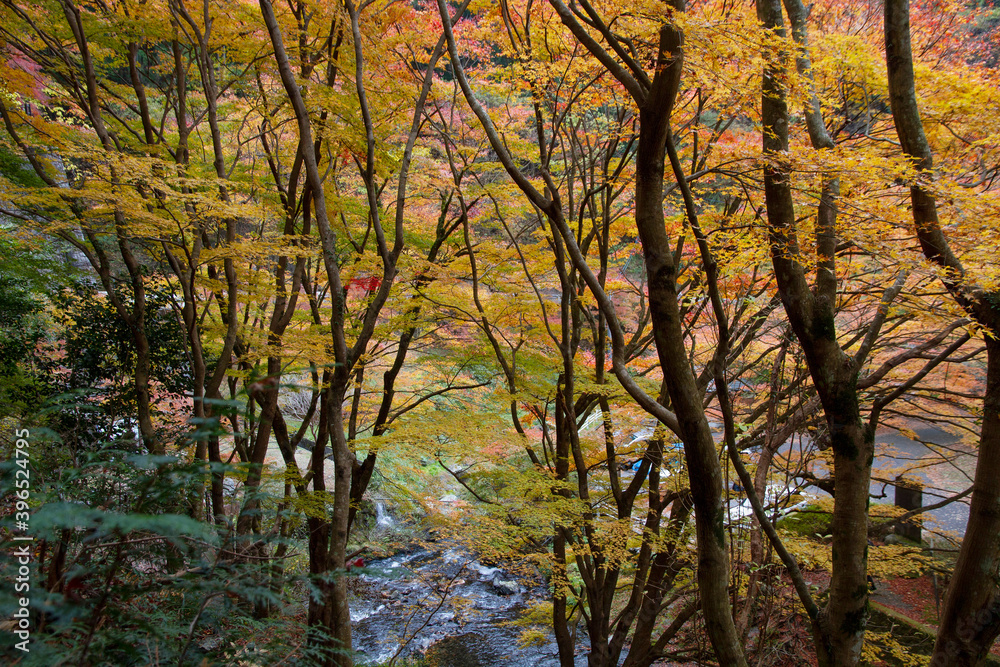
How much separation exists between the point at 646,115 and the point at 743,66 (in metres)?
1.36

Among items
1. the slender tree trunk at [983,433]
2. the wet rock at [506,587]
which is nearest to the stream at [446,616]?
the wet rock at [506,587]

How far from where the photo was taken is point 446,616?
8.56 meters

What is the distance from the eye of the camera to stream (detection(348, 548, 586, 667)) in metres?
7.46

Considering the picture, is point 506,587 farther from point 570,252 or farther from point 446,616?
point 570,252

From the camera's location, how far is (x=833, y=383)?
3336 mm

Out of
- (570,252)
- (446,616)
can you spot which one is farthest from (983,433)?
(446,616)

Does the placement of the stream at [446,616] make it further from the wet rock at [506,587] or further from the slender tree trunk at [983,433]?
the slender tree trunk at [983,433]

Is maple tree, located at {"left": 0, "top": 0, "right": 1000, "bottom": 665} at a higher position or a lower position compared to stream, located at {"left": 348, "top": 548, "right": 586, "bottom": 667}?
higher

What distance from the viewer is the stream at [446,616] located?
24.5 ft

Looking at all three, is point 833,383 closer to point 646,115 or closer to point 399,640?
point 646,115

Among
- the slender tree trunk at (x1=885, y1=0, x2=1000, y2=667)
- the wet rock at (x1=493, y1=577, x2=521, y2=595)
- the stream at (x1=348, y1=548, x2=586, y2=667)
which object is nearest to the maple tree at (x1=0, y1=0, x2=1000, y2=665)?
the slender tree trunk at (x1=885, y1=0, x2=1000, y2=667)

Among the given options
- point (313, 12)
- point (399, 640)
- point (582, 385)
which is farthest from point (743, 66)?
point (399, 640)

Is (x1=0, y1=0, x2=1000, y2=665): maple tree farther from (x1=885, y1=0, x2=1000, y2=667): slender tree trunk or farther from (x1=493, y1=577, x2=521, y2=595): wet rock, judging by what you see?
(x1=493, y1=577, x2=521, y2=595): wet rock

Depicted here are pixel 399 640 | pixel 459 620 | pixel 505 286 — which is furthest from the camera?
pixel 459 620
